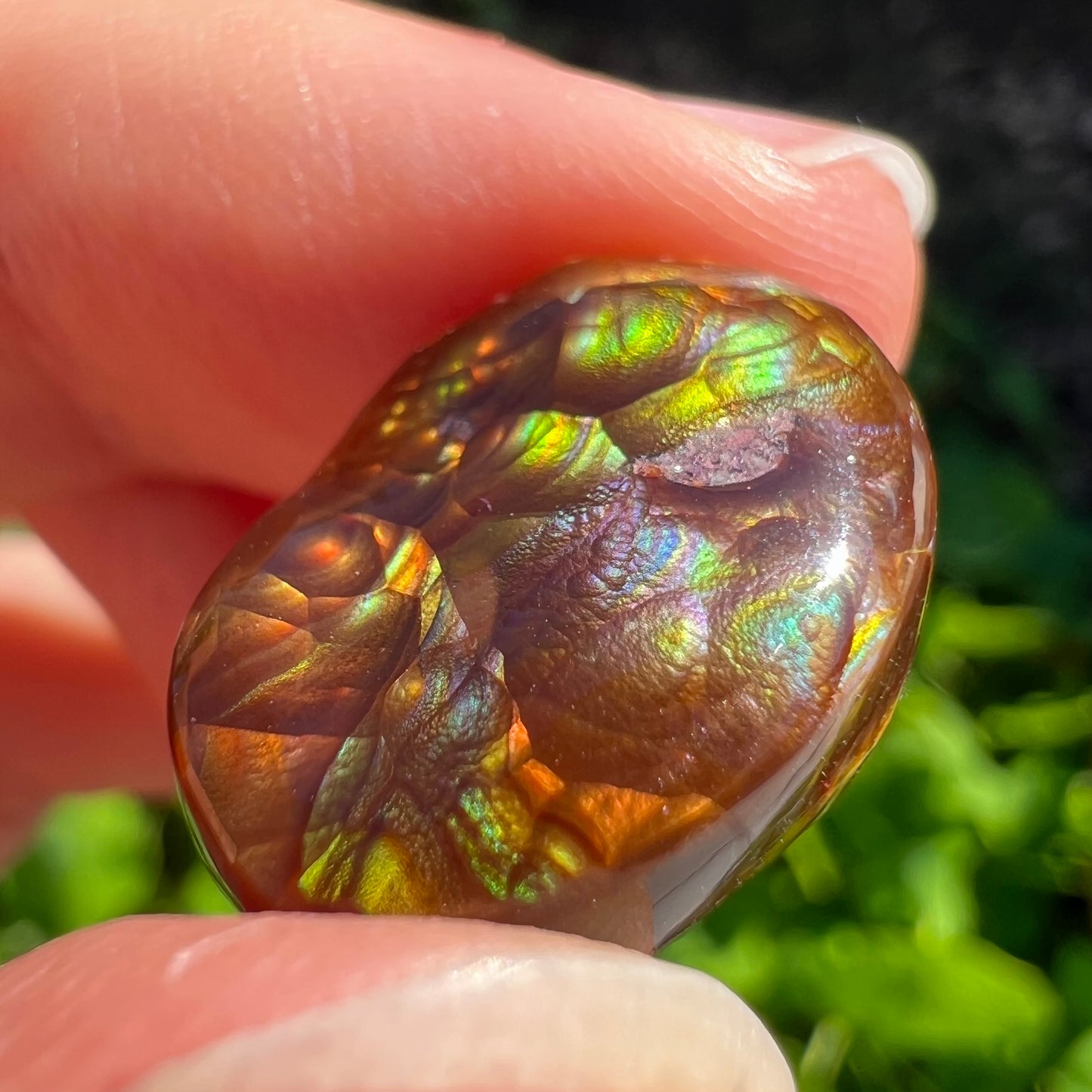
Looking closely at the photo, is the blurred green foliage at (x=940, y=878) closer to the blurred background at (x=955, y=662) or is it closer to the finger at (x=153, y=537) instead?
the blurred background at (x=955, y=662)

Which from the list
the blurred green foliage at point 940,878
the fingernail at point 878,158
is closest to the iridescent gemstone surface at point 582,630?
the fingernail at point 878,158

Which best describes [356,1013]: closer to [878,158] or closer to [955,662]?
[878,158]

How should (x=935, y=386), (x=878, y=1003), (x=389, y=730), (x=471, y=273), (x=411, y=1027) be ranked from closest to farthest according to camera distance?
(x=411, y=1027) → (x=389, y=730) → (x=471, y=273) → (x=878, y=1003) → (x=935, y=386)

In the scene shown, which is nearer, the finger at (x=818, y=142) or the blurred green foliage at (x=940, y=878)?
the finger at (x=818, y=142)

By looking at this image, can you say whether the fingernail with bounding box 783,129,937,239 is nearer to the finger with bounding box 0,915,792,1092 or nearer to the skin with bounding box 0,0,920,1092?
the skin with bounding box 0,0,920,1092

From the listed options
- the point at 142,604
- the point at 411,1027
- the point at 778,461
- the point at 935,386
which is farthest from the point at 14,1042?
the point at 935,386

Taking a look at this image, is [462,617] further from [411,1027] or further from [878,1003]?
[878,1003]

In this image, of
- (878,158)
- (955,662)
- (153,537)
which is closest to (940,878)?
(955,662)

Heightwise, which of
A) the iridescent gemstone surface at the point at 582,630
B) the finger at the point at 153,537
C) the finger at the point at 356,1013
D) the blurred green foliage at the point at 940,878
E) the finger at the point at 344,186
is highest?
the finger at the point at 344,186
